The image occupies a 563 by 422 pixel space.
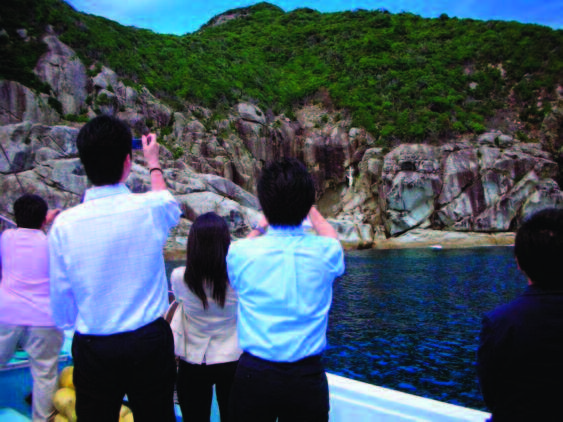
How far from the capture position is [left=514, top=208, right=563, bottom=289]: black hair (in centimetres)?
185

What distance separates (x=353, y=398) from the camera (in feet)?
10.3

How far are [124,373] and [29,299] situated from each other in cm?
168

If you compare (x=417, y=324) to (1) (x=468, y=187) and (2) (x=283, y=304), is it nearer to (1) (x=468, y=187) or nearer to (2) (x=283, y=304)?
(2) (x=283, y=304)

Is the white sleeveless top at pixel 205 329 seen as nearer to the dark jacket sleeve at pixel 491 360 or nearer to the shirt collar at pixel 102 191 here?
the shirt collar at pixel 102 191

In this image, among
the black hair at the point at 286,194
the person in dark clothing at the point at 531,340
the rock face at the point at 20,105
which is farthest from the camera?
the rock face at the point at 20,105

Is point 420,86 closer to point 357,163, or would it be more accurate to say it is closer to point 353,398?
point 357,163

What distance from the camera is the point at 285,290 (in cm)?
205

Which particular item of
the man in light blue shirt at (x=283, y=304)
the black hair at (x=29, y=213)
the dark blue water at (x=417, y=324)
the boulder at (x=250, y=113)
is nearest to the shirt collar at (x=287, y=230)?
the man in light blue shirt at (x=283, y=304)

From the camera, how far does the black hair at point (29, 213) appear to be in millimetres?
3445

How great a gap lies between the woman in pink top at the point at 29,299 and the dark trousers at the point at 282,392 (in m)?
2.14

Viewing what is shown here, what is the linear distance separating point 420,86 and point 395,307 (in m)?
47.4

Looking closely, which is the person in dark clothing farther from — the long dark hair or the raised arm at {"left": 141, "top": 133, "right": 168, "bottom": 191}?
the raised arm at {"left": 141, "top": 133, "right": 168, "bottom": 191}

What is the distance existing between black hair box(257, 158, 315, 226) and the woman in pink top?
82.9 inches

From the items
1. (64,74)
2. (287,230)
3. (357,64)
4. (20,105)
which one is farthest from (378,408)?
(357,64)
